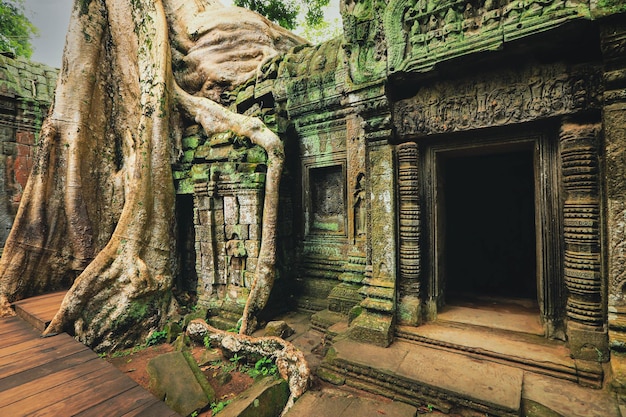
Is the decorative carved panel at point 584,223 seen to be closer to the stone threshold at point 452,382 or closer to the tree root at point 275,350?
the stone threshold at point 452,382

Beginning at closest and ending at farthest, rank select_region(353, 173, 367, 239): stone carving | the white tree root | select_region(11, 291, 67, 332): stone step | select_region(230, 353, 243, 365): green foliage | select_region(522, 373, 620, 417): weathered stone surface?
select_region(522, 373, 620, 417): weathered stone surface → select_region(230, 353, 243, 365): green foliage → select_region(11, 291, 67, 332): stone step → the white tree root → select_region(353, 173, 367, 239): stone carving

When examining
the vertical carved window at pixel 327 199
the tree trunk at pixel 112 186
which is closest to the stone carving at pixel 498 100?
the vertical carved window at pixel 327 199

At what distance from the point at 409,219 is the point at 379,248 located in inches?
18.5

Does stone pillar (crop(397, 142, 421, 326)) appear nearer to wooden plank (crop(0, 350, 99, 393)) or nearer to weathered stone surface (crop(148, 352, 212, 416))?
weathered stone surface (crop(148, 352, 212, 416))

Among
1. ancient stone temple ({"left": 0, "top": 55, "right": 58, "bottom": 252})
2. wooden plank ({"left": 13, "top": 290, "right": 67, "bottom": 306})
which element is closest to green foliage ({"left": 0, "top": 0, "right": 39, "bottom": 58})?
ancient stone temple ({"left": 0, "top": 55, "right": 58, "bottom": 252})

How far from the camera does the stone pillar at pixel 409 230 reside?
3295mm

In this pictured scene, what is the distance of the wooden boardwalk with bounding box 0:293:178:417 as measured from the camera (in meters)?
2.11

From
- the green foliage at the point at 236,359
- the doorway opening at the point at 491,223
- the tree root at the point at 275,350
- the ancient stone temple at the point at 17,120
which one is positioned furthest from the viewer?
the ancient stone temple at the point at 17,120

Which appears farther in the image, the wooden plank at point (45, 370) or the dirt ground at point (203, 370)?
the dirt ground at point (203, 370)

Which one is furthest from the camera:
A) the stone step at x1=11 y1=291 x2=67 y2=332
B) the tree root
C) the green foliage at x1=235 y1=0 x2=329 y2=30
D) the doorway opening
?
the green foliage at x1=235 y1=0 x2=329 y2=30

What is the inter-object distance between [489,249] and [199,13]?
8.52m

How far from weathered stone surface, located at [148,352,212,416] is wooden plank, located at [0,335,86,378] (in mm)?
819

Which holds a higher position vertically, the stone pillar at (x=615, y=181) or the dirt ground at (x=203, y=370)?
the stone pillar at (x=615, y=181)

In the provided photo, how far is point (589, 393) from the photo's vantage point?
2.21 m
